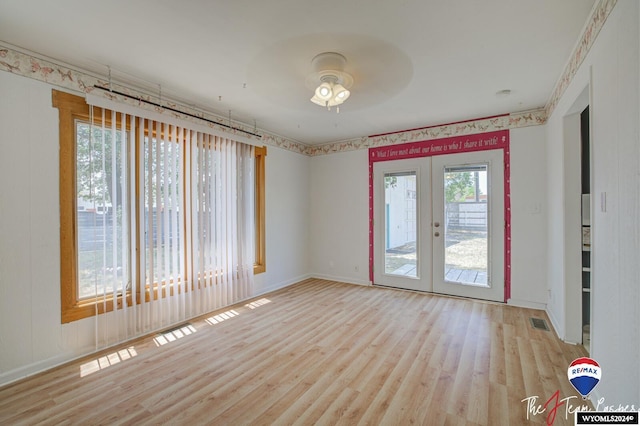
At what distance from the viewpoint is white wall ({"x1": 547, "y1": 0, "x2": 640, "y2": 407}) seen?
132 centimetres

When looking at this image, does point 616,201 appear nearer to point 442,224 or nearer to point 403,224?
point 442,224

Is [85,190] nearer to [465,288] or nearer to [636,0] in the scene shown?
[636,0]

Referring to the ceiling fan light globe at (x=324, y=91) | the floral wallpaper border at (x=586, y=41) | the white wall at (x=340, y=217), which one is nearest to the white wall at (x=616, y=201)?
the floral wallpaper border at (x=586, y=41)

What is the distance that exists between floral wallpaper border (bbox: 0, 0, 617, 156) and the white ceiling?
0.09m

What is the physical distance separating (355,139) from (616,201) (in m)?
3.90

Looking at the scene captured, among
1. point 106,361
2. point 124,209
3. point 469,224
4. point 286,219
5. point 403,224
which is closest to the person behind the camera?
point 106,361

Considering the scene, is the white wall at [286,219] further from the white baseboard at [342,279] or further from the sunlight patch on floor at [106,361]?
the sunlight patch on floor at [106,361]

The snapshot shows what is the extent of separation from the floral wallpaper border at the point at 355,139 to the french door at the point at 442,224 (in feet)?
1.31

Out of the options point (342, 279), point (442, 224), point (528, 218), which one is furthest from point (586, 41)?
point (342, 279)

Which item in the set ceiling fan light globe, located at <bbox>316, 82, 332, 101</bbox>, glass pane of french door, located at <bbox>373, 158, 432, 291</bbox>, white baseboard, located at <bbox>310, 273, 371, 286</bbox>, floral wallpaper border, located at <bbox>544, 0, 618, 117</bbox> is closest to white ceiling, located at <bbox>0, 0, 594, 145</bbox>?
floral wallpaper border, located at <bbox>544, 0, 618, 117</bbox>

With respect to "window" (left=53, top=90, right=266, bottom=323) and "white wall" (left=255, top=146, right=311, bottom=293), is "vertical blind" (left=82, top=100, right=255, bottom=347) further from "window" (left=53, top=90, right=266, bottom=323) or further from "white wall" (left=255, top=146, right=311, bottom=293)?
"white wall" (left=255, top=146, right=311, bottom=293)

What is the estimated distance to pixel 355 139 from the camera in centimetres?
505

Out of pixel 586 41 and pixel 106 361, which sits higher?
pixel 586 41

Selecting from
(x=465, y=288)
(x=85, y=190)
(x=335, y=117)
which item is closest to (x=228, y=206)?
(x=85, y=190)
